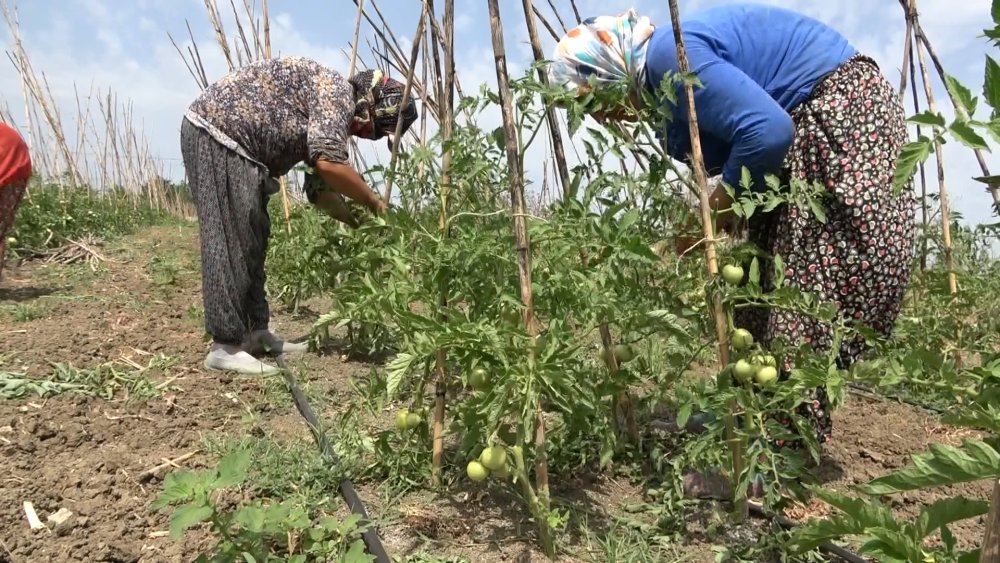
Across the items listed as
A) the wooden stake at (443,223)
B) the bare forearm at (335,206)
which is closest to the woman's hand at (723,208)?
the wooden stake at (443,223)

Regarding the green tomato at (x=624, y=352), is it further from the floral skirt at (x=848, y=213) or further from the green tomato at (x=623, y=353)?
the floral skirt at (x=848, y=213)

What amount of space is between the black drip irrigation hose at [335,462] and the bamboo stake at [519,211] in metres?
0.39

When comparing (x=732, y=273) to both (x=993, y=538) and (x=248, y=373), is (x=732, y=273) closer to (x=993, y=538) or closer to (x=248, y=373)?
(x=993, y=538)

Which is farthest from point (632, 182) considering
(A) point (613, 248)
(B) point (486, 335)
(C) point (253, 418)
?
(C) point (253, 418)

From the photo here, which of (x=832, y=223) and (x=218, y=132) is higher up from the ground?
(x=218, y=132)

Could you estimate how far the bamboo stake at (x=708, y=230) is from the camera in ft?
5.15

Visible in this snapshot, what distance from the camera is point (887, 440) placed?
2.54 meters

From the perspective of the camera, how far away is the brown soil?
5.56 ft

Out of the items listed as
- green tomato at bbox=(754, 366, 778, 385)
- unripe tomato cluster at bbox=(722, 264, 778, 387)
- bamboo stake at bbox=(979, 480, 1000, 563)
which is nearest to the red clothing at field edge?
unripe tomato cluster at bbox=(722, 264, 778, 387)

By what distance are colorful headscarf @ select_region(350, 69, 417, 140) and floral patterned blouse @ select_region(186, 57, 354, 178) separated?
0.37 feet

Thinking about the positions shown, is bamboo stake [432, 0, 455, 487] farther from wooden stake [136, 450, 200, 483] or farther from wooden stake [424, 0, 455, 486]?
wooden stake [136, 450, 200, 483]

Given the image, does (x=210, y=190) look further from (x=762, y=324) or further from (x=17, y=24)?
(x=17, y=24)

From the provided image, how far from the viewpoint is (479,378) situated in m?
1.54

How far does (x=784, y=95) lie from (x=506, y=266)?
989 millimetres
